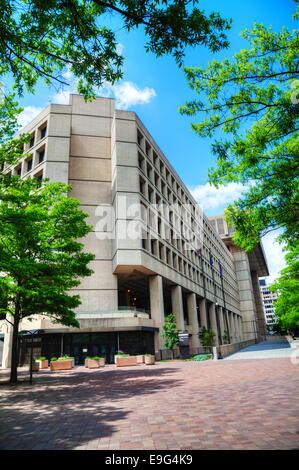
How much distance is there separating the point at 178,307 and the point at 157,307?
6180mm

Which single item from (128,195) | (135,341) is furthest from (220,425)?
(128,195)

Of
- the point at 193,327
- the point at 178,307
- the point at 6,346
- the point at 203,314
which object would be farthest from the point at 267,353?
the point at 6,346

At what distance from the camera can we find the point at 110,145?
124ft

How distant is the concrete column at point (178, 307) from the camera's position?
1459 inches

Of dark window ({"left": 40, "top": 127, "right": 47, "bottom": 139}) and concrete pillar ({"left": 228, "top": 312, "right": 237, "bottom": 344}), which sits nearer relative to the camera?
dark window ({"left": 40, "top": 127, "right": 47, "bottom": 139})

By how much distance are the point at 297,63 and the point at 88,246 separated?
28.4 metres

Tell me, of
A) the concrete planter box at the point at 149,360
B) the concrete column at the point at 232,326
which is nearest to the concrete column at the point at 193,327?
the concrete planter box at the point at 149,360

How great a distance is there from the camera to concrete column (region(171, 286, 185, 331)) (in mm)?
37062

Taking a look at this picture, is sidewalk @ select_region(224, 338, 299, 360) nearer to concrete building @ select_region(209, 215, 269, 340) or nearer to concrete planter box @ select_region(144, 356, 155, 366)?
concrete planter box @ select_region(144, 356, 155, 366)

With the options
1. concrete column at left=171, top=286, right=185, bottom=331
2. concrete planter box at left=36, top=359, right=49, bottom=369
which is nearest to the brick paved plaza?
concrete planter box at left=36, top=359, right=49, bottom=369

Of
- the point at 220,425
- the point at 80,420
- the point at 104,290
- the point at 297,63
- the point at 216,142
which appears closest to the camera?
the point at 220,425

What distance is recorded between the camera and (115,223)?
31.9 m

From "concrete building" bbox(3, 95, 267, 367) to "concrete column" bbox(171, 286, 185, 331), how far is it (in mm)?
131
